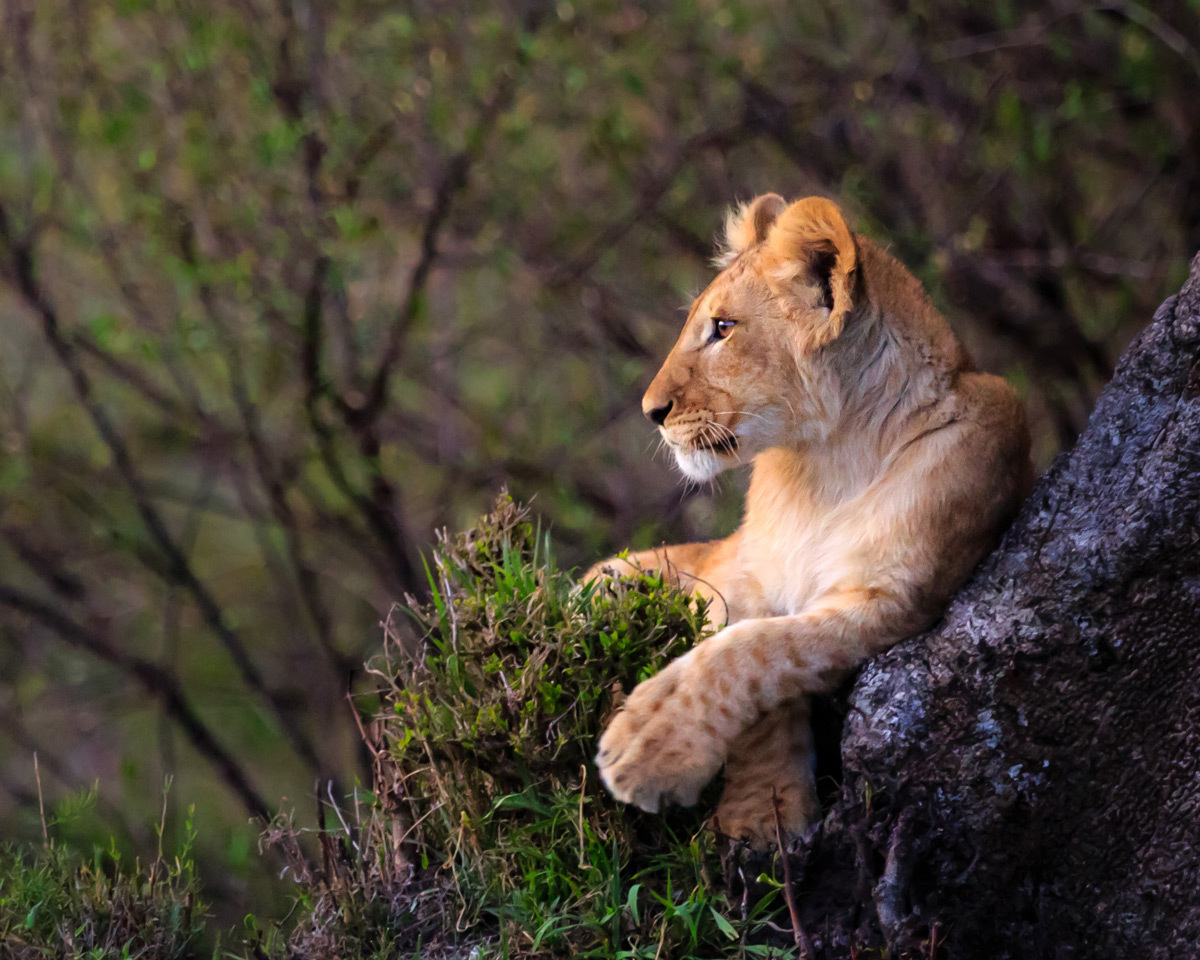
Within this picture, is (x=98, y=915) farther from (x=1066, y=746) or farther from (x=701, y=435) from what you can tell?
(x=1066, y=746)

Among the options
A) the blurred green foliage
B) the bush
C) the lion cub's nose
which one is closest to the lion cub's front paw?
the bush

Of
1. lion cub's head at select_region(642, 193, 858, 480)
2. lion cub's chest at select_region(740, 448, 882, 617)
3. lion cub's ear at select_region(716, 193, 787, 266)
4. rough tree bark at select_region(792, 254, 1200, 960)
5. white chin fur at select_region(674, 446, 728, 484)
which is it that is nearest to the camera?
rough tree bark at select_region(792, 254, 1200, 960)

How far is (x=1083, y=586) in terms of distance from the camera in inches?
97.7

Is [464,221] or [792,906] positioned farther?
[464,221]

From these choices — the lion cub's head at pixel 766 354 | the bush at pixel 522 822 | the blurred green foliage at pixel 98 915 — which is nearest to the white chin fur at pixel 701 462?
the lion cub's head at pixel 766 354

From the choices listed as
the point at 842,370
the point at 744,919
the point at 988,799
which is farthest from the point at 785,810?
the point at 842,370

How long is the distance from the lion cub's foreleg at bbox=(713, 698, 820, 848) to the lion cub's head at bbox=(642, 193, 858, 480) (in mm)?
650

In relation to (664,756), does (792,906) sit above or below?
below

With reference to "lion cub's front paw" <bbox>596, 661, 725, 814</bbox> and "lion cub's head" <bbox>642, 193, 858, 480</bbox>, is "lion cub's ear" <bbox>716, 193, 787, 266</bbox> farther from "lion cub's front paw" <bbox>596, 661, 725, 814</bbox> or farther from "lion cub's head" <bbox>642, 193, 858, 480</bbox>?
"lion cub's front paw" <bbox>596, 661, 725, 814</bbox>

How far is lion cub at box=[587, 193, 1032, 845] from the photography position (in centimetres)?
268

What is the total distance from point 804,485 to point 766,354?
34 centimetres

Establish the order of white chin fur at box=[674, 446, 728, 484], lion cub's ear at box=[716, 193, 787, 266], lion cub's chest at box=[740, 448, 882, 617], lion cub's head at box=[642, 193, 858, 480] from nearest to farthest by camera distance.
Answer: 1. lion cub's chest at box=[740, 448, 882, 617]
2. lion cub's head at box=[642, 193, 858, 480]
3. white chin fur at box=[674, 446, 728, 484]
4. lion cub's ear at box=[716, 193, 787, 266]

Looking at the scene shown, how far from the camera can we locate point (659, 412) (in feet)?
10.5

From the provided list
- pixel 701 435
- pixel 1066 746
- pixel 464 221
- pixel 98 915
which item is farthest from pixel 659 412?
pixel 464 221
